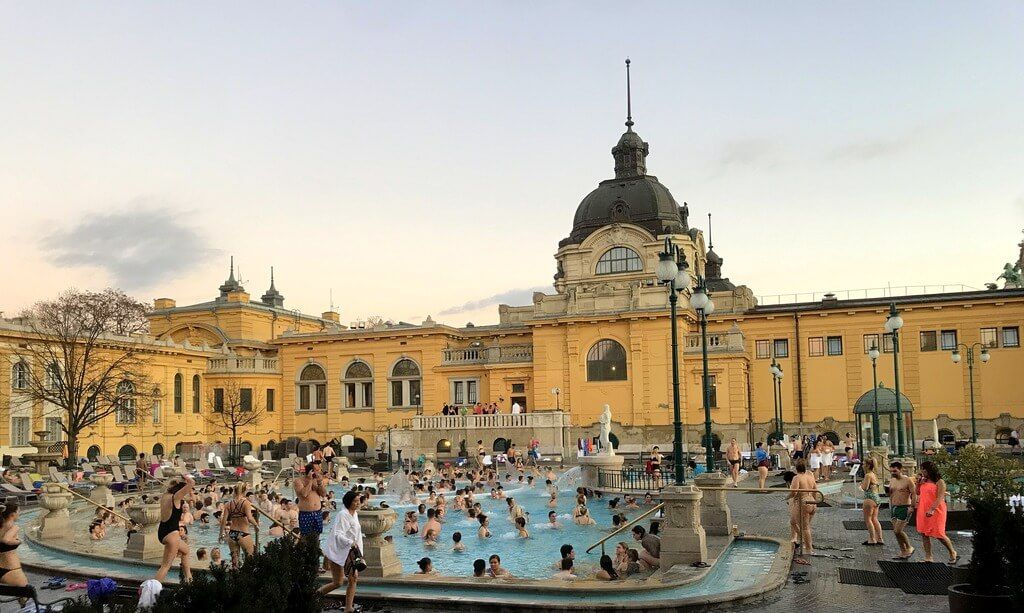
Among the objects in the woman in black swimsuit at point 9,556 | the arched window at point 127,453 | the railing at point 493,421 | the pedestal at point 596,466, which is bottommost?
the arched window at point 127,453

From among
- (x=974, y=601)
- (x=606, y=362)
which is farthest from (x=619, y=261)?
(x=974, y=601)

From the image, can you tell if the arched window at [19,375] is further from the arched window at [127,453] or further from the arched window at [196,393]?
the arched window at [196,393]

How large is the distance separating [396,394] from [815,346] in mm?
26360

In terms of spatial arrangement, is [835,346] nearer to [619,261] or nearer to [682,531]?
[619,261]

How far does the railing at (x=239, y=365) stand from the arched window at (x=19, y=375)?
12318mm

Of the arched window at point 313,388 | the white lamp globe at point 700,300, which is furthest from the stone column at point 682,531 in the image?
the arched window at point 313,388

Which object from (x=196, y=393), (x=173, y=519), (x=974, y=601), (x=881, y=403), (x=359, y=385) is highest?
(x=359, y=385)

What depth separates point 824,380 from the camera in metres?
49.1

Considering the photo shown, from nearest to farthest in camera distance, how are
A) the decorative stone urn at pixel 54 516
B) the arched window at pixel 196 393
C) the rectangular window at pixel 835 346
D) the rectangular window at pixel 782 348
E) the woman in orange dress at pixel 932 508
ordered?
the woman in orange dress at pixel 932 508 → the decorative stone urn at pixel 54 516 → the rectangular window at pixel 835 346 → the rectangular window at pixel 782 348 → the arched window at pixel 196 393

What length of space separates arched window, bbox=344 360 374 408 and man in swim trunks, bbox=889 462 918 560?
43997 mm

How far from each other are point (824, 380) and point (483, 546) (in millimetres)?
34291

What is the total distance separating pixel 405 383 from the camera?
182 feet

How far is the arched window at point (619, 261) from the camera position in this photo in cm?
5184

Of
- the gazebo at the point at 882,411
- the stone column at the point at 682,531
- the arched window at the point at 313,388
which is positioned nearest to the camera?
the stone column at the point at 682,531
